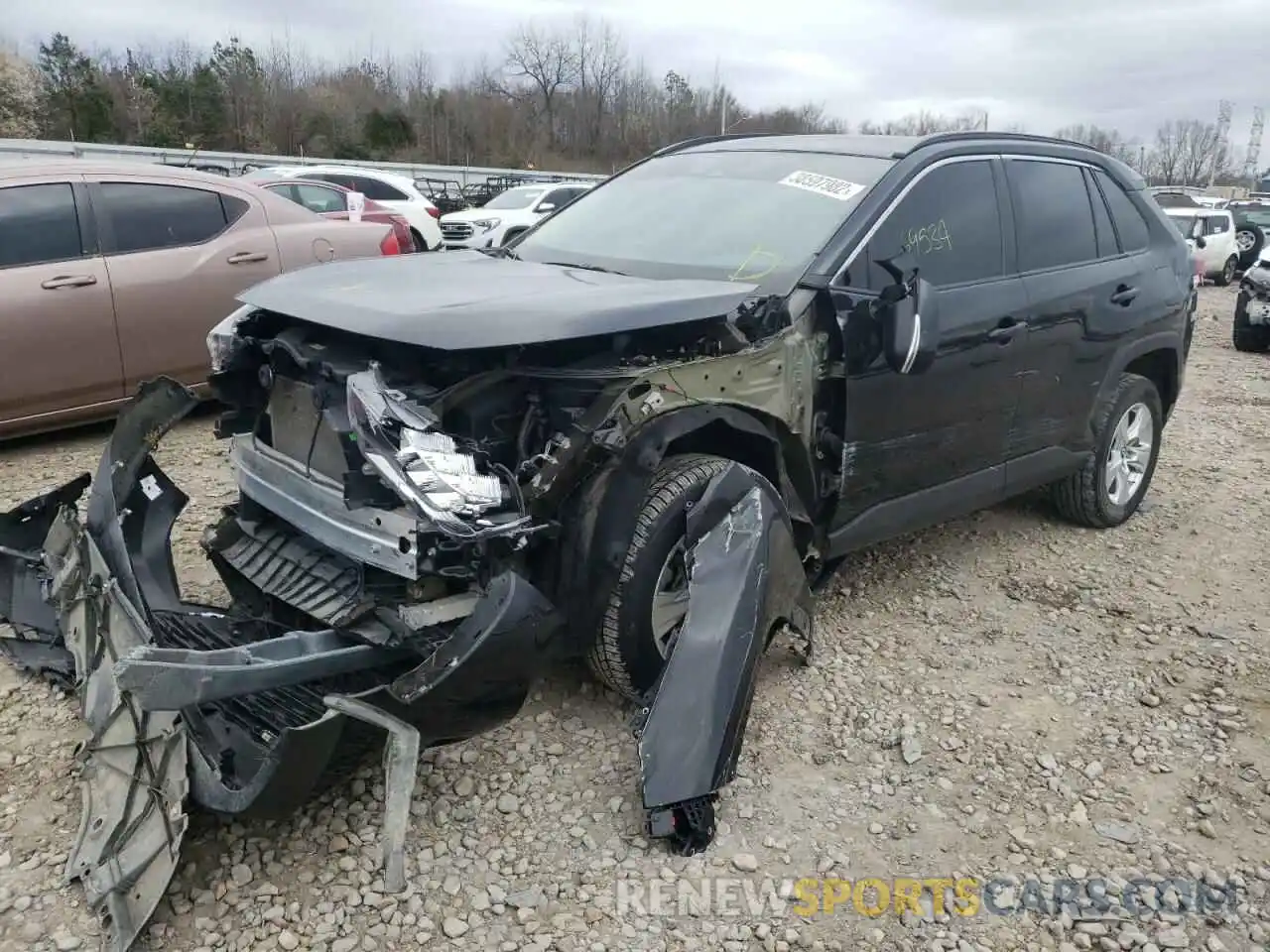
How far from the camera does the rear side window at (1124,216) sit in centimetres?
464

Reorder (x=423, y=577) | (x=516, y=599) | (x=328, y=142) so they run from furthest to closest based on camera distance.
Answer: (x=328, y=142), (x=423, y=577), (x=516, y=599)

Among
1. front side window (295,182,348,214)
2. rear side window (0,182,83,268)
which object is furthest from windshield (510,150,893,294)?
front side window (295,182,348,214)

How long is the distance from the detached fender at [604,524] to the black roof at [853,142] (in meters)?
1.67

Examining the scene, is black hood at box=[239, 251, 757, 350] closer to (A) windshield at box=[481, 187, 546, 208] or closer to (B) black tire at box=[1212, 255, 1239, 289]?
(A) windshield at box=[481, 187, 546, 208]

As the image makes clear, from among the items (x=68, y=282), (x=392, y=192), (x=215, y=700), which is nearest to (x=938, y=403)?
(x=215, y=700)

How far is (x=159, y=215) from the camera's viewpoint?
5828 mm

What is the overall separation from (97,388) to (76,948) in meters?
4.06

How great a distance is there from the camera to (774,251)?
3451 mm

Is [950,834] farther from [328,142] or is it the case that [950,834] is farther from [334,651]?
[328,142]

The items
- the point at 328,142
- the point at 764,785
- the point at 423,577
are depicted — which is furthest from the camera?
the point at 328,142

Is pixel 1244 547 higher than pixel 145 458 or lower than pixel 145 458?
lower

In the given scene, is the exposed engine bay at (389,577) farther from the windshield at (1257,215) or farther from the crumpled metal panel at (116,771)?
the windshield at (1257,215)

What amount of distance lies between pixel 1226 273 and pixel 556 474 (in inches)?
837

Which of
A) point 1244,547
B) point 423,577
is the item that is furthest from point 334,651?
point 1244,547
